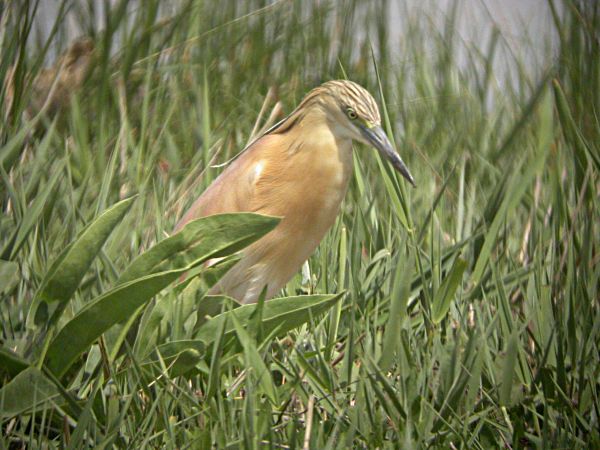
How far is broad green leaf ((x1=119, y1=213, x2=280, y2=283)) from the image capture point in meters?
1.57

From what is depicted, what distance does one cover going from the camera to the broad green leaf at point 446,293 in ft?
5.63

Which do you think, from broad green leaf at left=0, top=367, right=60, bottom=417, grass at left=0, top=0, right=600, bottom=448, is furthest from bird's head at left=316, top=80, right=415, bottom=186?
broad green leaf at left=0, top=367, right=60, bottom=417

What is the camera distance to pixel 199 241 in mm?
1582

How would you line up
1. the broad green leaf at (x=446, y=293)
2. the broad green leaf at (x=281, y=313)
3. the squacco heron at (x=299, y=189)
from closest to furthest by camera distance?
1. the broad green leaf at (x=281, y=313)
2. the broad green leaf at (x=446, y=293)
3. the squacco heron at (x=299, y=189)

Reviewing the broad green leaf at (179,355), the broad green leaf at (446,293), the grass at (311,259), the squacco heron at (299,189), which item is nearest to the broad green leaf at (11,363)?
the grass at (311,259)

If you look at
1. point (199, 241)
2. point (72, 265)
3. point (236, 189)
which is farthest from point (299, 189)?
point (72, 265)

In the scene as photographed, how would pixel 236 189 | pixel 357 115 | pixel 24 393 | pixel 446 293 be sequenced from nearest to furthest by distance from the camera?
pixel 24 393
pixel 446 293
pixel 357 115
pixel 236 189

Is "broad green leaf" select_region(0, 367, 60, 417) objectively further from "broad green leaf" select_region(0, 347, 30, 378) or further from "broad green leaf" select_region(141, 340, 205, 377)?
"broad green leaf" select_region(141, 340, 205, 377)

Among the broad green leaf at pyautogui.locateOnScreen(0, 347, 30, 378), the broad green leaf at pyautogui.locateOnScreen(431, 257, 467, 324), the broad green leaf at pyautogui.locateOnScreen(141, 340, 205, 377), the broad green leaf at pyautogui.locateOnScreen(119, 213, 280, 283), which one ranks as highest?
the broad green leaf at pyautogui.locateOnScreen(119, 213, 280, 283)

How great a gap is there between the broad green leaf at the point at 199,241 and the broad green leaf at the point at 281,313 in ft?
0.33

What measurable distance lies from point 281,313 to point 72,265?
1.05 feet

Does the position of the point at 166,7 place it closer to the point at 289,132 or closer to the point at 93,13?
the point at 93,13

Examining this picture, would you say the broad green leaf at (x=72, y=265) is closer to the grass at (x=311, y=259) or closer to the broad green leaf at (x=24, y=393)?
the grass at (x=311, y=259)

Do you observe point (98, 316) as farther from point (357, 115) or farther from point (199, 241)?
point (357, 115)
